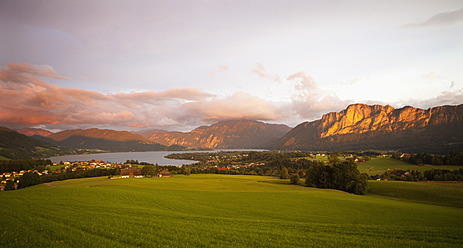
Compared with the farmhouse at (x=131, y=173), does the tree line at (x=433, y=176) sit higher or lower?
higher

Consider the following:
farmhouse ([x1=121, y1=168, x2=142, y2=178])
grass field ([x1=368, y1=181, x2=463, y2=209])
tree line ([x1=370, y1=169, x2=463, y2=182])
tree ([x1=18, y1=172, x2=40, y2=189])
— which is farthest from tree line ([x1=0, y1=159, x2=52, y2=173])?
tree line ([x1=370, y1=169, x2=463, y2=182])

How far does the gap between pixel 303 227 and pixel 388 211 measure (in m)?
17.9

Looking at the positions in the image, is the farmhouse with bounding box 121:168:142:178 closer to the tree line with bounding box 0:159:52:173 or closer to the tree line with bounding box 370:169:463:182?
the tree line with bounding box 0:159:52:173

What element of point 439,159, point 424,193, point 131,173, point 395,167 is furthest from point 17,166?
point 439,159

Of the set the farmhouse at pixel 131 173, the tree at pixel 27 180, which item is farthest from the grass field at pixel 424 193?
the tree at pixel 27 180

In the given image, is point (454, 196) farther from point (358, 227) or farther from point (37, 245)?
point (37, 245)

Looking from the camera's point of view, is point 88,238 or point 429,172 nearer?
point 88,238

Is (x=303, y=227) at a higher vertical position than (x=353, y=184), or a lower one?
higher

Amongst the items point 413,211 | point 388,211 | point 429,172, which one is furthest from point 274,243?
point 429,172

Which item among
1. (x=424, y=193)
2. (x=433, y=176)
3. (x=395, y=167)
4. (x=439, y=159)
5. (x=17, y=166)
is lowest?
(x=395, y=167)

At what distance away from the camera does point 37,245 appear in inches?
349

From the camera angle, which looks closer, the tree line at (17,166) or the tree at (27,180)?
the tree at (27,180)

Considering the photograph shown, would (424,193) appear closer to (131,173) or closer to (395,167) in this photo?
(395,167)

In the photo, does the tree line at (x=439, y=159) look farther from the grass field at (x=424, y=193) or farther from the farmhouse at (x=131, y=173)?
the farmhouse at (x=131, y=173)
